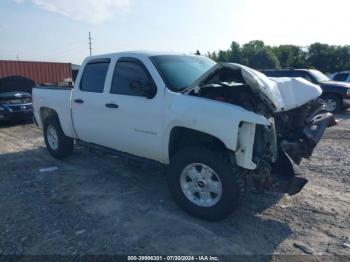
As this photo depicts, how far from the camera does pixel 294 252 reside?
3449mm

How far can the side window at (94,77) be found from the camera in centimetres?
551

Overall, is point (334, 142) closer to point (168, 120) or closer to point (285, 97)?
point (285, 97)

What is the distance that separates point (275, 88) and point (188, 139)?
4.17 feet

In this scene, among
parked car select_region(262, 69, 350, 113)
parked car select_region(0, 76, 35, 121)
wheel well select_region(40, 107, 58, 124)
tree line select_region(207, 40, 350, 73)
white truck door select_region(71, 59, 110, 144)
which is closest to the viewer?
white truck door select_region(71, 59, 110, 144)

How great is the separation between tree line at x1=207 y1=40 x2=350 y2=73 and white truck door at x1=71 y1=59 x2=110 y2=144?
50287 mm

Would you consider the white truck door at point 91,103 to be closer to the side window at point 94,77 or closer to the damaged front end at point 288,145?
the side window at point 94,77

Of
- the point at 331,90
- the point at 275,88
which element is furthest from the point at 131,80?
the point at 331,90

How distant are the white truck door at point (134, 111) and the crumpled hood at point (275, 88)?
622mm

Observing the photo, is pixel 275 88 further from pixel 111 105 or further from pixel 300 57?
pixel 300 57

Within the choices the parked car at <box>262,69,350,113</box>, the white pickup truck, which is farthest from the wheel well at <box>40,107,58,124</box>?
the parked car at <box>262,69,350,113</box>

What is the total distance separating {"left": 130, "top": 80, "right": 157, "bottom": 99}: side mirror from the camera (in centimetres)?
448

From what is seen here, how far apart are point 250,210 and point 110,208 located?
184 cm

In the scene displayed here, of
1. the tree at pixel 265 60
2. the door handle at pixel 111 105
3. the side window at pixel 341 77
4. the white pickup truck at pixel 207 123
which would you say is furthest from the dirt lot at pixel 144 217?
the tree at pixel 265 60

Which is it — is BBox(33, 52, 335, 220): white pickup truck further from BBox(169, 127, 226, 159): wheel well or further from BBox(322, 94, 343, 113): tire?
BBox(322, 94, 343, 113): tire
